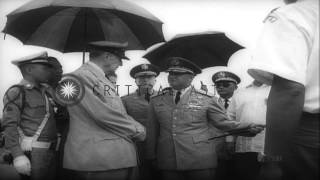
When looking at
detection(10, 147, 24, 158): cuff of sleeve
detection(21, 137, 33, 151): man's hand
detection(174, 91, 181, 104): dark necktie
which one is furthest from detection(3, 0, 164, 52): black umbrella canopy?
detection(10, 147, 24, 158): cuff of sleeve

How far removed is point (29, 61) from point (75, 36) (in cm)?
83

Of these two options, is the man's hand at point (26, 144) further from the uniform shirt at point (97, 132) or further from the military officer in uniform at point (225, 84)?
the military officer in uniform at point (225, 84)

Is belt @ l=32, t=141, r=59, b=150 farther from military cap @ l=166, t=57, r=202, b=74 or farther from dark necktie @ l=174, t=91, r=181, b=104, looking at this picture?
military cap @ l=166, t=57, r=202, b=74

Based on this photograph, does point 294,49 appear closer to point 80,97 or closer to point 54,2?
point 80,97

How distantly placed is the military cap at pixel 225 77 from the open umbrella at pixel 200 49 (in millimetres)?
608

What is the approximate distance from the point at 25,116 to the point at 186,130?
1744 millimetres

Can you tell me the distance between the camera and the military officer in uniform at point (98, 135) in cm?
360

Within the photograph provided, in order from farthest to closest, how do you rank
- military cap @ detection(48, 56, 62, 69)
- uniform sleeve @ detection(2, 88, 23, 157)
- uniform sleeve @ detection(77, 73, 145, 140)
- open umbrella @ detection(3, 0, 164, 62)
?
1. open umbrella @ detection(3, 0, 164, 62)
2. military cap @ detection(48, 56, 62, 69)
3. uniform sleeve @ detection(2, 88, 23, 157)
4. uniform sleeve @ detection(77, 73, 145, 140)

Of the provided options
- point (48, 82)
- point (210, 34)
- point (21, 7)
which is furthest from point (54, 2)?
point (210, 34)

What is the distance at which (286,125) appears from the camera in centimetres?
171

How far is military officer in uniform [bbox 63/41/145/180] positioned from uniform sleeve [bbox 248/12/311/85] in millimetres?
2008

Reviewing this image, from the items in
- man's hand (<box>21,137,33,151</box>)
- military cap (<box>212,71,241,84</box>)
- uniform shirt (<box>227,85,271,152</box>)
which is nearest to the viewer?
man's hand (<box>21,137,33,151</box>)

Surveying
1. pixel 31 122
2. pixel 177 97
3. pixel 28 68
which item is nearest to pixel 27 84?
pixel 28 68

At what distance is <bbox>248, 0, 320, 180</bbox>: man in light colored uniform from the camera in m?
1.71
